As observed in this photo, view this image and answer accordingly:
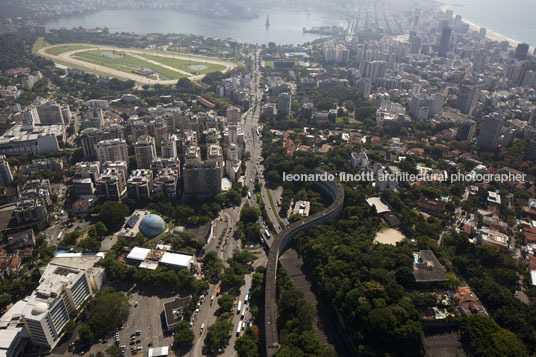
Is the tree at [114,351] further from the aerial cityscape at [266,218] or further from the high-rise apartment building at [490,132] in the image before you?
the high-rise apartment building at [490,132]

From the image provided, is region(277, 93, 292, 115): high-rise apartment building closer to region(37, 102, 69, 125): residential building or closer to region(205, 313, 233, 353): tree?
region(37, 102, 69, 125): residential building

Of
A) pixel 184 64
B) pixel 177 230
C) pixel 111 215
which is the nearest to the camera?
pixel 177 230

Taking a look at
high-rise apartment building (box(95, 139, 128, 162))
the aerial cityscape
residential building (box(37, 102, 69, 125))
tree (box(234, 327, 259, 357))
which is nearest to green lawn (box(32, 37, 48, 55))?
the aerial cityscape

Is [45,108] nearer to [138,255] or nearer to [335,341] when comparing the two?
[138,255]

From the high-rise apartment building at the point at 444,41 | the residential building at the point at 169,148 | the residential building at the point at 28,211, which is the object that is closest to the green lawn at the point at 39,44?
the residential building at the point at 169,148

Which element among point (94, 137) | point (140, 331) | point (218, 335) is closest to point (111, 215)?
point (140, 331)

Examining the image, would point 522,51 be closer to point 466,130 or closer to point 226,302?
point 466,130
